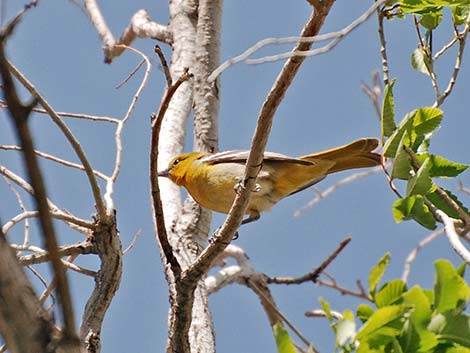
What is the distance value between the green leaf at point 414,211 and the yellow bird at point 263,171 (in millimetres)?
2435

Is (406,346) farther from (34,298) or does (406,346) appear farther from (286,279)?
(286,279)

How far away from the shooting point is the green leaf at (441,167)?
2684mm

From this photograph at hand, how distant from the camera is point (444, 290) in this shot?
219 centimetres

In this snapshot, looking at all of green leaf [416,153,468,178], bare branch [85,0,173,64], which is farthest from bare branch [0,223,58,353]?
bare branch [85,0,173,64]

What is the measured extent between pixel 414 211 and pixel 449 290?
487 mm

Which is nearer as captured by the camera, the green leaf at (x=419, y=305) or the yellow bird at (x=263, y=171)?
the green leaf at (x=419, y=305)

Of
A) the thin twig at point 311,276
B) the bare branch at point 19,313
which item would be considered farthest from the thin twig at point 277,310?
the bare branch at point 19,313

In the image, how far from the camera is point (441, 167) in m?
2.69

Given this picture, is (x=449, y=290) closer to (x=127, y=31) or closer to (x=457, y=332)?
(x=457, y=332)

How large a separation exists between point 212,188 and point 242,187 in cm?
203

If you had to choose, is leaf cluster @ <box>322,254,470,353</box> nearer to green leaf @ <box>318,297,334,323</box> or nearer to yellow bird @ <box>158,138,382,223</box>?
green leaf @ <box>318,297,334,323</box>

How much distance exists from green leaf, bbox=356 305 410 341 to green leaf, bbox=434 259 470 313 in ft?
0.37

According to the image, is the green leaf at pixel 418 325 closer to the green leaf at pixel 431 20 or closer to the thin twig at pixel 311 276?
the green leaf at pixel 431 20

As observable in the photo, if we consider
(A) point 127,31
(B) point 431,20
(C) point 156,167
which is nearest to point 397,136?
(C) point 156,167
